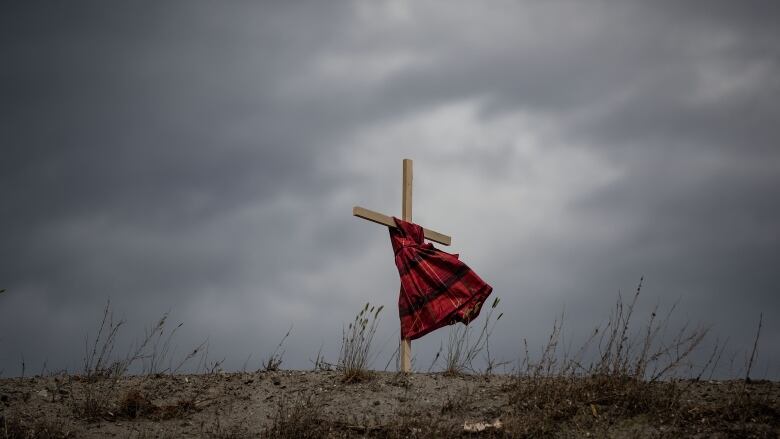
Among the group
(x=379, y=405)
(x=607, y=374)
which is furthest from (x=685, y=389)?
(x=379, y=405)

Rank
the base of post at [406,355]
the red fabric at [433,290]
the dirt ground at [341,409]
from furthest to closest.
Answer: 1. the red fabric at [433,290]
2. the base of post at [406,355]
3. the dirt ground at [341,409]

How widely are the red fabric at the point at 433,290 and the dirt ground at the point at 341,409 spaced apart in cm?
105

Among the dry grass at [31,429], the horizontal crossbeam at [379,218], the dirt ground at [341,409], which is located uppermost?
the horizontal crossbeam at [379,218]

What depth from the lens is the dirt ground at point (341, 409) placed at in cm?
566

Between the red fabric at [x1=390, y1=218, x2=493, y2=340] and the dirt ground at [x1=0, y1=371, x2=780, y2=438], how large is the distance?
105 centimetres

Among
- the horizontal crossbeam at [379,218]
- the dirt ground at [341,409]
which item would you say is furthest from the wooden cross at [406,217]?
the dirt ground at [341,409]

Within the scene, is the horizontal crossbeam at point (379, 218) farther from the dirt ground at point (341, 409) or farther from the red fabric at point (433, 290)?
the dirt ground at point (341, 409)

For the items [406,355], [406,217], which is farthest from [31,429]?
[406,217]

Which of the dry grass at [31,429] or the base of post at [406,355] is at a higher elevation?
the base of post at [406,355]

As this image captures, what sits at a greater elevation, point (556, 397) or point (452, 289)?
point (452, 289)

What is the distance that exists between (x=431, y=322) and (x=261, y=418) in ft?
8.71

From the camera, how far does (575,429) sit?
5688mm

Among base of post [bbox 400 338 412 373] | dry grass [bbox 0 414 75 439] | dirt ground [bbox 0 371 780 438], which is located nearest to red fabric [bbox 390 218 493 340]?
base of post [bbox 400 338 412 373]

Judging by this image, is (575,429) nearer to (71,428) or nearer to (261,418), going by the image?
(261,418)
